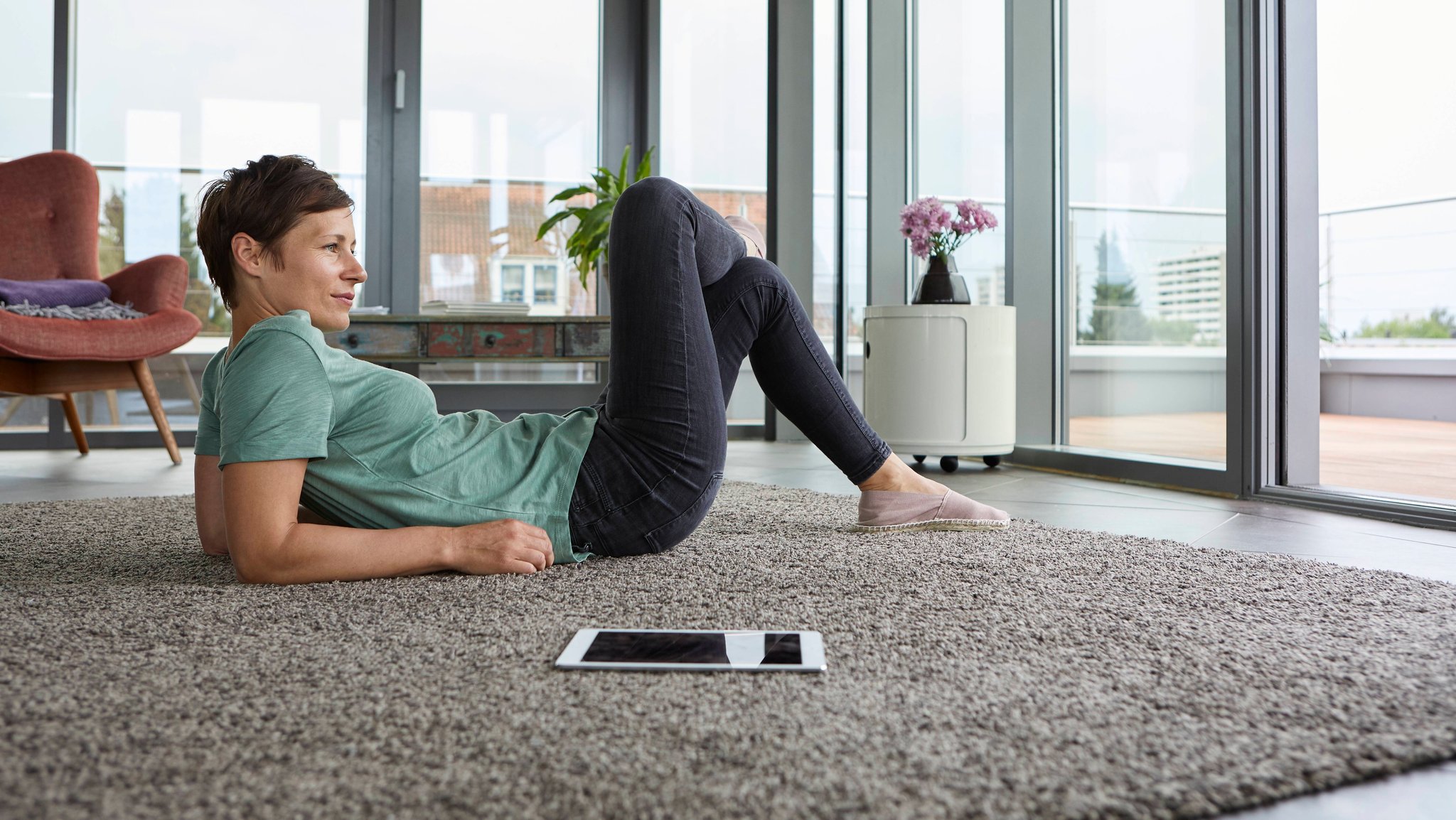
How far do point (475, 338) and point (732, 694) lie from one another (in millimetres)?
3095

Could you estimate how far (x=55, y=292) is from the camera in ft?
10.9

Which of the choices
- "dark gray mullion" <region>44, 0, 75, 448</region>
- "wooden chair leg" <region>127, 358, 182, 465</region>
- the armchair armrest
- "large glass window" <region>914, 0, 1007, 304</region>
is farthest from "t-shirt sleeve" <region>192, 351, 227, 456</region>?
"dark gray mullion" <region>44, 0, 75, 448</region>

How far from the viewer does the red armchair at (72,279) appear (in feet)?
9.82

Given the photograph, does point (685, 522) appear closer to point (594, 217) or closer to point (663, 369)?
point (663, 369)

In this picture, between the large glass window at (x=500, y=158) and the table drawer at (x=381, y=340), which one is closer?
the table drawer at (x=381, y=340)

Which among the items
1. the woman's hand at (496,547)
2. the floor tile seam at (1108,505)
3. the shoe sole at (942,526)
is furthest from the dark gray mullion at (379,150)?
the woman's hand at (496,547)

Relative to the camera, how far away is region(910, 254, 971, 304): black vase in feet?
9.56

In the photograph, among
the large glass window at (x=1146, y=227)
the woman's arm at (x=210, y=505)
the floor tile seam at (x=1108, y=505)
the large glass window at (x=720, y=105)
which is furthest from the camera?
the large glass window at (x=720, y=105)

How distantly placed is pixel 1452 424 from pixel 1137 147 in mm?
1620

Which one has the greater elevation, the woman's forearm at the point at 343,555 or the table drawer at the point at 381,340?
the table drawer at the point at 381,340

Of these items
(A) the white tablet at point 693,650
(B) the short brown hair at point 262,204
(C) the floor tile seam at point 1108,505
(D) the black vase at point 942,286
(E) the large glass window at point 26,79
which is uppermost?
(E) the large glass window at point 26,79

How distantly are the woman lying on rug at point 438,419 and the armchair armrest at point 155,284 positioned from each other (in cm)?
227

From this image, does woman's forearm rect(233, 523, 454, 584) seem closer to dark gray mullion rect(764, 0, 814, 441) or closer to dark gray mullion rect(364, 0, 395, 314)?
dark gray mullion rect(764, 0, 814, 441)

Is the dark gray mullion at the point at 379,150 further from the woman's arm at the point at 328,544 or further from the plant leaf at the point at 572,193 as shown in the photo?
the woman's arm at the point at 328,544
